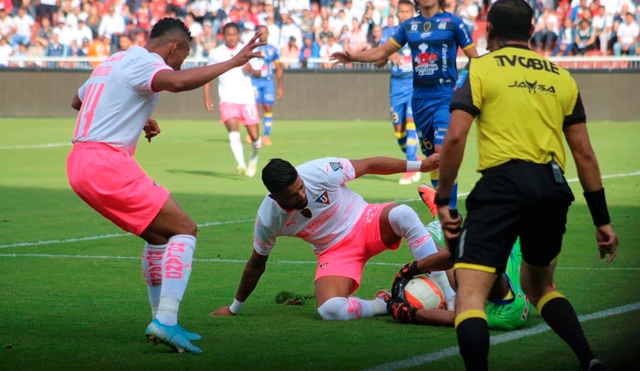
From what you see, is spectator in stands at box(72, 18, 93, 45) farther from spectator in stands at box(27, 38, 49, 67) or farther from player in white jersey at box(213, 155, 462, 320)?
player in white jersey at box(213, 155, 462, 320)

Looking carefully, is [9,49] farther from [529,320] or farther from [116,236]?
[529,320]

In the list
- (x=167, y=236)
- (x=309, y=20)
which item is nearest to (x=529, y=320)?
(x=167, y=236)

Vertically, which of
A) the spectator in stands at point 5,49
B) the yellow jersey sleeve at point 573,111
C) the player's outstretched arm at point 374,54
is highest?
the yellow jersey sleeve at point 573,111

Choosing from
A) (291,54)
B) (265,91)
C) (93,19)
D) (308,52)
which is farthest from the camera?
(93,19)

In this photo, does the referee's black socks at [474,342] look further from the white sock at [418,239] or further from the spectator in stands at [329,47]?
the spectator in stands at [329,47]

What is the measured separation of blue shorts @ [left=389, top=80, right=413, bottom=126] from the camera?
57.2 ft

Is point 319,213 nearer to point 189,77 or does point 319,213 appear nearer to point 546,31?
point 189,77

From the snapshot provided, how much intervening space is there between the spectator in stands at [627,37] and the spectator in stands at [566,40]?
44.8 inches

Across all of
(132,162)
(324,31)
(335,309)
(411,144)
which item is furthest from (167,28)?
(324,31)

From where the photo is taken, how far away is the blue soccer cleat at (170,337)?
6672 mm

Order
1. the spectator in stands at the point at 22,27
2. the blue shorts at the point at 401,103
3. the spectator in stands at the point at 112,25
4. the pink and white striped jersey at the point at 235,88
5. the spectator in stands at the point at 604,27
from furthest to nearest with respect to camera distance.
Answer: the spectator in stands at the point at 22,27, the spectator in stands at the point at 112,25, the spectator in stands at the point at 604,27, the pink and white striped jersey at the point at 235,88, the blue shorts at the point at 401,103

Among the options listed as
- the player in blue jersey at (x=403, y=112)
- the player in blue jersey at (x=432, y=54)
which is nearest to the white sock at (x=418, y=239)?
the player in blue jersey at (x=432, y=54)

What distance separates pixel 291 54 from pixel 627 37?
30.5 feet

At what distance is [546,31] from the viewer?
3045 centimetres
